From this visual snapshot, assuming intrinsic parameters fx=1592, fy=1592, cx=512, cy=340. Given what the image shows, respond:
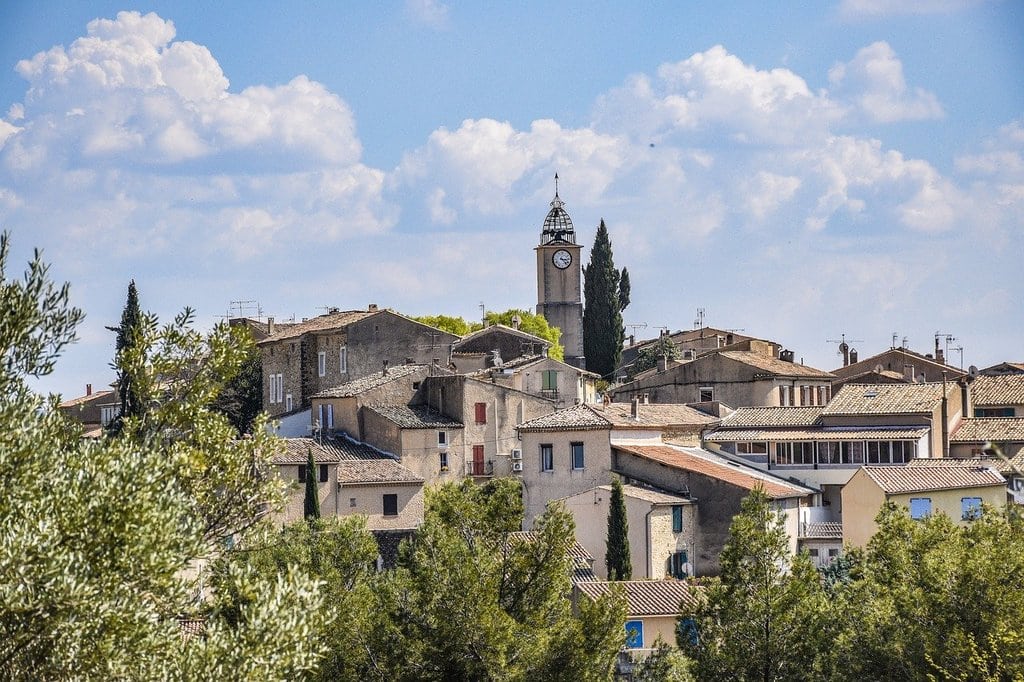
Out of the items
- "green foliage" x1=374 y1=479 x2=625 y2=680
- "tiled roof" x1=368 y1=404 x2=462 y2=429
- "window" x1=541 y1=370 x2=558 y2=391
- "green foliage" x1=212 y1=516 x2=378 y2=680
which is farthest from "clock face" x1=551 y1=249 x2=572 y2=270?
"green foliage" x1=374 y1=479 x2=625 y2=680

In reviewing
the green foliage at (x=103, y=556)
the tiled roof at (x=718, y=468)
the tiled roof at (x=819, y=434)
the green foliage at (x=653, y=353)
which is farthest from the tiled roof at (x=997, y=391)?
the green foliage at (x=103, y=556)

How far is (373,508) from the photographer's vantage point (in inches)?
1955

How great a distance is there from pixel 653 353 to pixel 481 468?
2606cm

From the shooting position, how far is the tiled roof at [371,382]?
54750 mm

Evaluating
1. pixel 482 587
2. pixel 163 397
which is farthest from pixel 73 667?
pixel 482 587

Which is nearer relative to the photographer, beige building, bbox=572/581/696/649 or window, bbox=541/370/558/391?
beige building, bbox=572/581/696/649

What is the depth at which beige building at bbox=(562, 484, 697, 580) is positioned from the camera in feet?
142

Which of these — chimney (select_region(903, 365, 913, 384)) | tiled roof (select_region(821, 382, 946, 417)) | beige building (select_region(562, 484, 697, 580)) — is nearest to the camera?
beige building (select_region(562, 484, 697, 580))

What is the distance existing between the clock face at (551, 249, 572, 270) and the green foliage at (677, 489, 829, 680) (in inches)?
2480

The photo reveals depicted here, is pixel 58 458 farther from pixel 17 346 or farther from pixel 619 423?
pixel 619 423

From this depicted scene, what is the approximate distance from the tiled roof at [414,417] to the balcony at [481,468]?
4.63 feet

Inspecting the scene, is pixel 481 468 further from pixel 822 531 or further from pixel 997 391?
pixel 997 391

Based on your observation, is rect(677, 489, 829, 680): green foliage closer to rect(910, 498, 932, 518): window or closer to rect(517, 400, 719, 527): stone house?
rect(910, 498, 932, 518): window

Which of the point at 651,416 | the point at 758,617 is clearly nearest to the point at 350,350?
the point at 651,416
